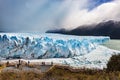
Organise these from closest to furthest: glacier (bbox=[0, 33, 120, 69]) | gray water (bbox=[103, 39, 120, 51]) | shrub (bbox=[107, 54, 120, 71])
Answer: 1. shrub (bbox=[107, 54, 120, 71])
2. glacier (bbox=[0, 33, 120, 69])
3. gray water (bbox=[103, 39, 120, 51])

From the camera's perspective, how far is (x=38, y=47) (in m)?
23.2

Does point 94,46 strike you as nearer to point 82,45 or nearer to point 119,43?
point 82,45

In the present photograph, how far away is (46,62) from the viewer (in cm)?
2358

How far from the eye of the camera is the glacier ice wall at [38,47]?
2288 cm

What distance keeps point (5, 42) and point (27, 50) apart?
177 centimetres

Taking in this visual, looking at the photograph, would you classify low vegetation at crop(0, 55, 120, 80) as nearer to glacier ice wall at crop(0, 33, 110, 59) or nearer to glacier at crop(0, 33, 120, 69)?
glacier at crop(0, 33, 120, 69)

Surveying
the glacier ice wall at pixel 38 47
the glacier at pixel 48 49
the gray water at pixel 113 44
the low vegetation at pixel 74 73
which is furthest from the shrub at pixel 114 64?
the gray water at pixel 113 44

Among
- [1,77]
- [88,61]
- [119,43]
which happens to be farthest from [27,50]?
[1,77]

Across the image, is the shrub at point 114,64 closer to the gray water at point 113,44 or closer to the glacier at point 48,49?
the glacier at point 48,49

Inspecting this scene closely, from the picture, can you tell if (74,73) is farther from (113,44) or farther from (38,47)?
(113,44)

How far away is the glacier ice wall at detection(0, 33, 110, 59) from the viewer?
75.0 ft

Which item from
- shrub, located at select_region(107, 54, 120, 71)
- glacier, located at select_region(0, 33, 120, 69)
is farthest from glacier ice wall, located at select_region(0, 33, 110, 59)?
shrub, located at select_region(107, 54, 120, 71)

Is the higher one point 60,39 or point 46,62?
point 60,39

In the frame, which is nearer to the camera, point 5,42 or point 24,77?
point 24,77
